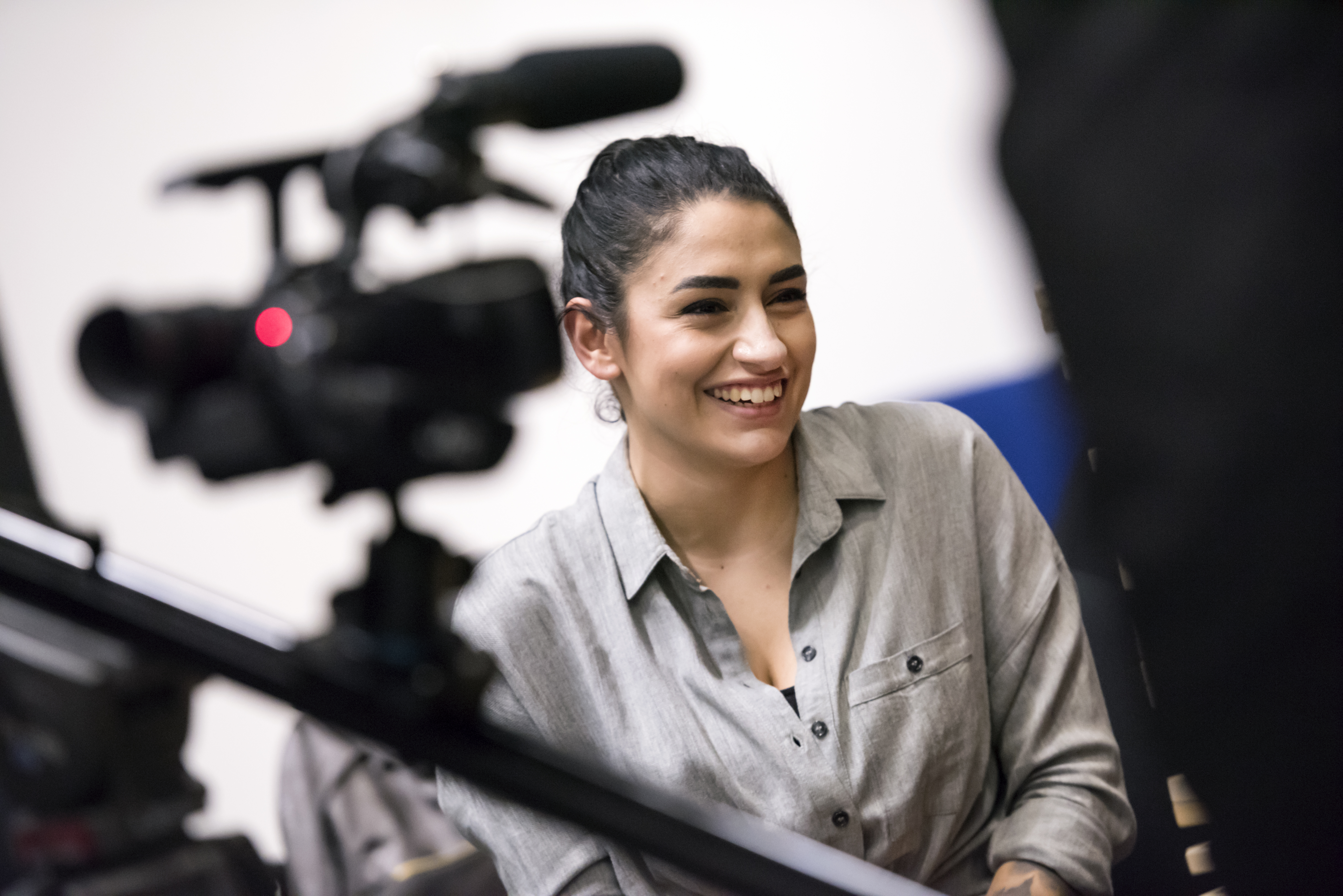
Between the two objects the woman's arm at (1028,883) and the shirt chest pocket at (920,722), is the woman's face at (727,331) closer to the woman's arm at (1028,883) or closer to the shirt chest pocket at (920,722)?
the shirt chest pocket at (920,722)

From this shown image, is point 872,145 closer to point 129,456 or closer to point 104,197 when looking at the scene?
point 104,197

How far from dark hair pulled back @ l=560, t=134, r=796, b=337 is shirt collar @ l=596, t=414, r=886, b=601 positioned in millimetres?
179

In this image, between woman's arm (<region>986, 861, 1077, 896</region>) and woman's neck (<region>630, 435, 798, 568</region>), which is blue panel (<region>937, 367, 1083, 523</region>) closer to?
woman's neck (<region>630, 435, 798, 568</region>)

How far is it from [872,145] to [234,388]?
1.46m

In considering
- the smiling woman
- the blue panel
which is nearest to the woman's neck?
the smiling woman

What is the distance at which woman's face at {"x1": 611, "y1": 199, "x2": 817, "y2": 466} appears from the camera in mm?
1111

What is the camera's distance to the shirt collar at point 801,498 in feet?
3.62

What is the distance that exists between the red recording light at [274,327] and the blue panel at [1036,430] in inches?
44.0

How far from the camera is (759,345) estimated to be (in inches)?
43.2

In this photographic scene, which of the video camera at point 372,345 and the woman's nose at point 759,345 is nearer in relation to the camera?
the video camera at point 372,345

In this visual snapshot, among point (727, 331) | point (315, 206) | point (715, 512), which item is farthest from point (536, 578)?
point (315, 206)

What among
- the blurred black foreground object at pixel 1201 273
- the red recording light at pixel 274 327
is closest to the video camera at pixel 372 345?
the red recording light at pixel 274 327

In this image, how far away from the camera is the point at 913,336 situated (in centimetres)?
174

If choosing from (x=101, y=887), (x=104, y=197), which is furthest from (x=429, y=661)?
(x=104, y=197)
